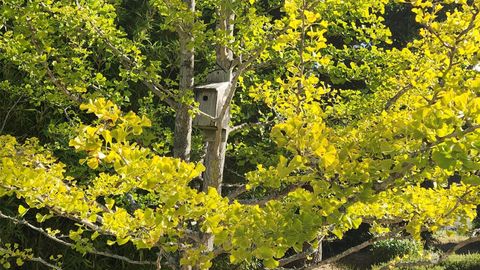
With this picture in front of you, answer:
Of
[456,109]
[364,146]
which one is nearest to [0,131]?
[364,146]

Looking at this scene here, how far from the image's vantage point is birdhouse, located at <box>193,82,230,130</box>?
295 centimetres

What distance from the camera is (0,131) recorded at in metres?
4.39

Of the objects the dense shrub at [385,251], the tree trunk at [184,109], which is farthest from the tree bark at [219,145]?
the dense shrub at [385,251]

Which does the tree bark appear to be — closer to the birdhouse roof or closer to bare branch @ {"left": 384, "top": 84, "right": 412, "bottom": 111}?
the birdhouse roof

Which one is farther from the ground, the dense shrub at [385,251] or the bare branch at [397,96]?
the bare branch at [397,96]

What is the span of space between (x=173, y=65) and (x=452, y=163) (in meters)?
3.99

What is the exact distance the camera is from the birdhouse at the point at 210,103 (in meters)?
2.95

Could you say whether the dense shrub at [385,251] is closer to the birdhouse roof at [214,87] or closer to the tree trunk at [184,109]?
the tree trunk at [184,109]

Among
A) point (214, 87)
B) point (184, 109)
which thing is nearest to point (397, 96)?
point (214, 87)

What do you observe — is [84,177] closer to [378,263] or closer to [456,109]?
[456,109]

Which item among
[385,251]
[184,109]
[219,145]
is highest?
[184,109]

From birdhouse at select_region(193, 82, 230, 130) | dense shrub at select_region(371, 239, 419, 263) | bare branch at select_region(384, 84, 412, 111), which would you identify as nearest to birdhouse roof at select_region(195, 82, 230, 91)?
birdhouse at select_region(193, 82, 230, 130)

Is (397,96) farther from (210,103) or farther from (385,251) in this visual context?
(385,251)

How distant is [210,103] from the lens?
2979 mm
